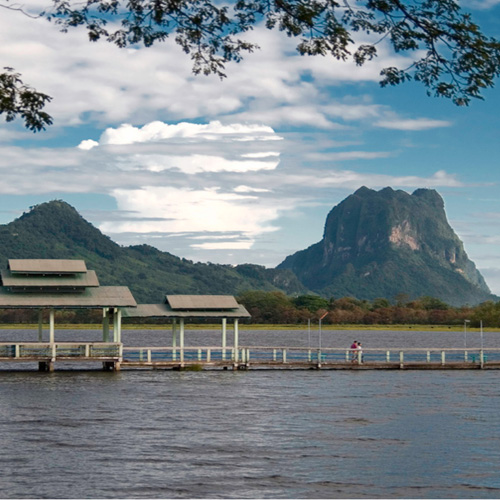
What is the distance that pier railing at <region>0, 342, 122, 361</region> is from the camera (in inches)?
2051

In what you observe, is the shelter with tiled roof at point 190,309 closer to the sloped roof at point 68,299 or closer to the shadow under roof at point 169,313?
the shadow under roof at point 169,313

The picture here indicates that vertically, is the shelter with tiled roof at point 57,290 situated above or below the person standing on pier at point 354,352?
above

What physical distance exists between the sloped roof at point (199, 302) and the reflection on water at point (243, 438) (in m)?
5.69

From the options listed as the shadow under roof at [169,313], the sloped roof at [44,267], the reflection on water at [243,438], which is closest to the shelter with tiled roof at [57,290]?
the sloped roof at [44,267]

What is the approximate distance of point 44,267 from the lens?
55.2 metres

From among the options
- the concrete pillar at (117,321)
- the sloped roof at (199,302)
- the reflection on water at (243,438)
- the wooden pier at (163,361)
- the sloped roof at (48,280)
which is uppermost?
the sloped roof at (48,280)

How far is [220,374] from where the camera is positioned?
56000 millimetres

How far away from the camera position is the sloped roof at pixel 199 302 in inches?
2247

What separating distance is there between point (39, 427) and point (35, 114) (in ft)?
67.2

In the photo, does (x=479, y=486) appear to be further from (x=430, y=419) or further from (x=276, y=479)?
(x=430, y=419)

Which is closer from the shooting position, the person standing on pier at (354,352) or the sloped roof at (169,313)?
the sloped roof at (169,313)

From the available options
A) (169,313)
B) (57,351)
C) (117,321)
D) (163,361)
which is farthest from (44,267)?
(163,361)

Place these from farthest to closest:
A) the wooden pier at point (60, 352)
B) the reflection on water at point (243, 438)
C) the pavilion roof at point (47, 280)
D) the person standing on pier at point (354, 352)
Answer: the person standing on pier at point (354, 352) → the pavilion roof at point (47, 280) → the wooden pier at point (60, 352) → the reflection on water at point (243, 438)

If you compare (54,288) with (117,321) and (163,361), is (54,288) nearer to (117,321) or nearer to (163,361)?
(117,321)
